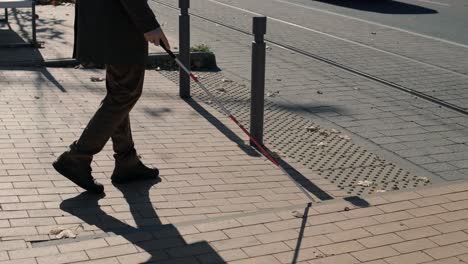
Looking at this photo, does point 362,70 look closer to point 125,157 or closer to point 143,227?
point 125,157

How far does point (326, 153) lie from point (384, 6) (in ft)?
40.6

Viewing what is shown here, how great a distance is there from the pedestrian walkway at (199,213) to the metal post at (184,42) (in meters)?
1.28

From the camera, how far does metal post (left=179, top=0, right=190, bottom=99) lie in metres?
8.76

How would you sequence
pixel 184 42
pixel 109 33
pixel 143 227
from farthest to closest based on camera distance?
A: pixel 184 42 → pixel 109 33 → pixel 143 227

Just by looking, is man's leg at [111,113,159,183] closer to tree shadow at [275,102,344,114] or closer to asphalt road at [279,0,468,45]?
tree shadow at [275,102,344,114]

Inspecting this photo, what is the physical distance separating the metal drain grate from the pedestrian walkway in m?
0.22

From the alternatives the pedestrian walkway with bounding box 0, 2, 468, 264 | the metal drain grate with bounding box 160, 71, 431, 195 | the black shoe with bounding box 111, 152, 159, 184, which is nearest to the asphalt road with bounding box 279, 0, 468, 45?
the metal drain grate with bounding box 160, 71, 431, 195

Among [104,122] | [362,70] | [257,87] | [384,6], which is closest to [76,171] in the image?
[104,122]

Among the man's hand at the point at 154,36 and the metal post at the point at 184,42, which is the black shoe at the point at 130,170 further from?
the metal post at the point at 184,42

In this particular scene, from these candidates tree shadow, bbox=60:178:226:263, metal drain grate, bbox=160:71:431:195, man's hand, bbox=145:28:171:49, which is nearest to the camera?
tree shadow, bbox=60:178:226:263

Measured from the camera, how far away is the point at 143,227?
5.34m

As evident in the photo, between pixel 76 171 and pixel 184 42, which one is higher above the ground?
pixel 184 42

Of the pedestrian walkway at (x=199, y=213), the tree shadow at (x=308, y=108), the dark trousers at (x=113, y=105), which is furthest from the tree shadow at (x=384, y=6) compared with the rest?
the dark trousers at (x=113, y=105)

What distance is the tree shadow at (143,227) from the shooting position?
16.1ft
